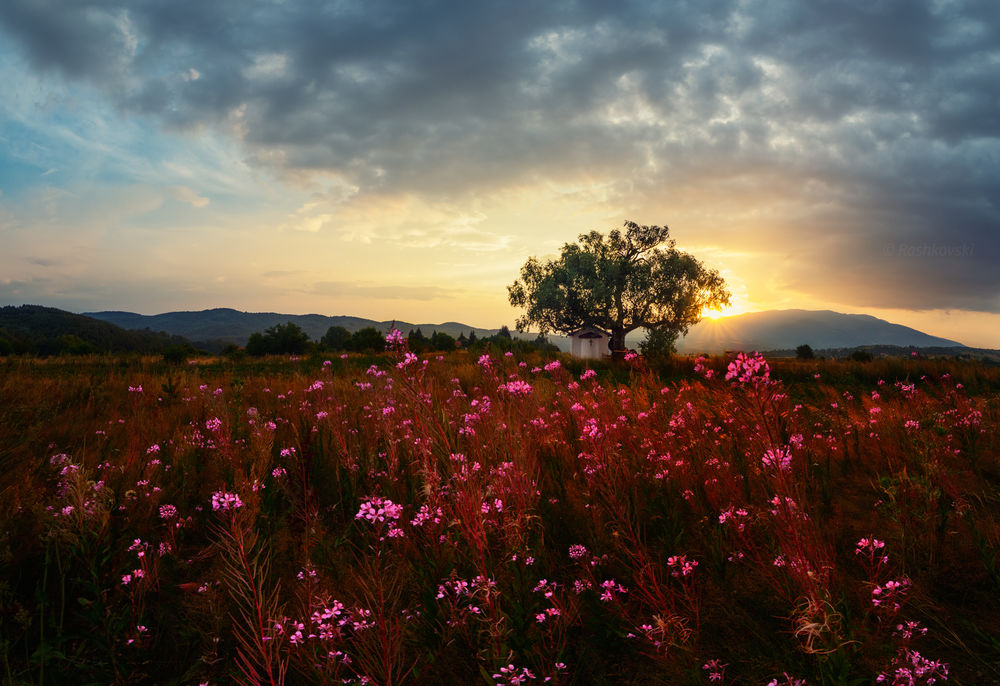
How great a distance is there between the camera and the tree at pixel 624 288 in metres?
44.3

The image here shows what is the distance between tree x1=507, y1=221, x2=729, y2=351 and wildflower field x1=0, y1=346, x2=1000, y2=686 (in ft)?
133

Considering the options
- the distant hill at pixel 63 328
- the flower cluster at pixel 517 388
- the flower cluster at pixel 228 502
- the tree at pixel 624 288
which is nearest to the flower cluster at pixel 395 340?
the flower cluster at pixel 517 388

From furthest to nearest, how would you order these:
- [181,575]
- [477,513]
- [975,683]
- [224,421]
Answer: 1. [224,421]
2. [181,575]
3. [477,513]
4. [975,683]

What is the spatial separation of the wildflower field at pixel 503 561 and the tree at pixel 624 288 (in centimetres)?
4050

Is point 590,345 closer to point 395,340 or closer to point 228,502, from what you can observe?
point 395,340

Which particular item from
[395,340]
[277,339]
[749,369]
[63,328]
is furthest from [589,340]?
[63,328]

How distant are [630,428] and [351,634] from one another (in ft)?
10.6

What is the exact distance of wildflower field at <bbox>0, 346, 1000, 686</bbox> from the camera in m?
2.09

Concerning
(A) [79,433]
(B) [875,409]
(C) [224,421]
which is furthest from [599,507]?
(A) [79,433]

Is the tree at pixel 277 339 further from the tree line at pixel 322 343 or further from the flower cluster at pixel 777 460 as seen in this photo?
the flower cluster at pixel 777 460

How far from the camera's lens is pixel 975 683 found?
6.69 feet

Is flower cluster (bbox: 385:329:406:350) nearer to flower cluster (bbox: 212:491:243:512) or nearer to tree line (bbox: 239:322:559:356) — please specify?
flower cluster (bbox: 212:491:243:512)

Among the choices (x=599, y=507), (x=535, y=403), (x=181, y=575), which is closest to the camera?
(x=181, y=575)

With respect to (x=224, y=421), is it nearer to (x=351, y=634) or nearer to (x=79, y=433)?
(x=79, y=433)
